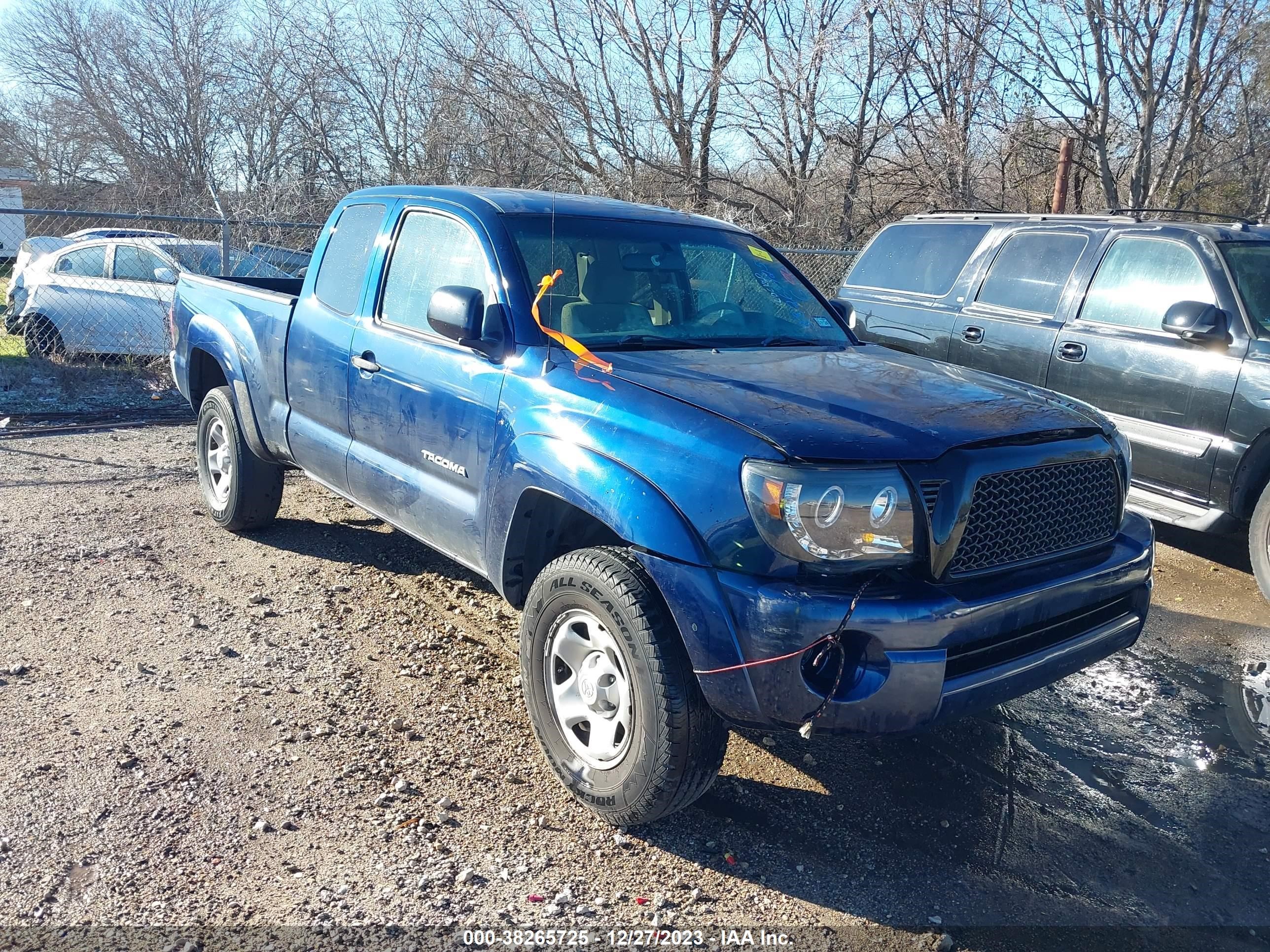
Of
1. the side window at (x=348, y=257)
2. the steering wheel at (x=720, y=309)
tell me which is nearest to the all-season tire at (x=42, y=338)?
the side window at (x=348, y=257)

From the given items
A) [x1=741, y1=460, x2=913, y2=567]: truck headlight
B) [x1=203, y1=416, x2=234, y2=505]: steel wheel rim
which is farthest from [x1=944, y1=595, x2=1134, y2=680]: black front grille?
[x1=203, y1=416, x2=234, y2=505]: steel wheel rim

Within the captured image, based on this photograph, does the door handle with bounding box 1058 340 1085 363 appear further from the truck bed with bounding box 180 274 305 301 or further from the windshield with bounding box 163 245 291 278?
the windshield with bounding box 163 245 291 278

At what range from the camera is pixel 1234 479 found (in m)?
5.34

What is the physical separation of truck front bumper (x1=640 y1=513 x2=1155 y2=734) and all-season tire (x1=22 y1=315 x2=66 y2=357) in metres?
10.7

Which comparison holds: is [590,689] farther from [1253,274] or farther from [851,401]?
[1253,274]

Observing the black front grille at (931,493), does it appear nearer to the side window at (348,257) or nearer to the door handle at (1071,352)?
the side window at (348,257)

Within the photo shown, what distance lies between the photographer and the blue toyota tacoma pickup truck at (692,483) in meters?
2.68

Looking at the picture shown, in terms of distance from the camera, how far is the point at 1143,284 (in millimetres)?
6047

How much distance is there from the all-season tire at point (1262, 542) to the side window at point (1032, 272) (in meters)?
1.80

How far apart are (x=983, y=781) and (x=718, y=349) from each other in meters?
1.82

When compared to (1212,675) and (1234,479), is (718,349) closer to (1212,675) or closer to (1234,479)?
(1212,675)

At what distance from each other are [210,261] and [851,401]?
10156 millimetres

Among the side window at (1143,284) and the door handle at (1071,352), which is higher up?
the side window at (1143,284)

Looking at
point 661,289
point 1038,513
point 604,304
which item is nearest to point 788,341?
point 661,289
